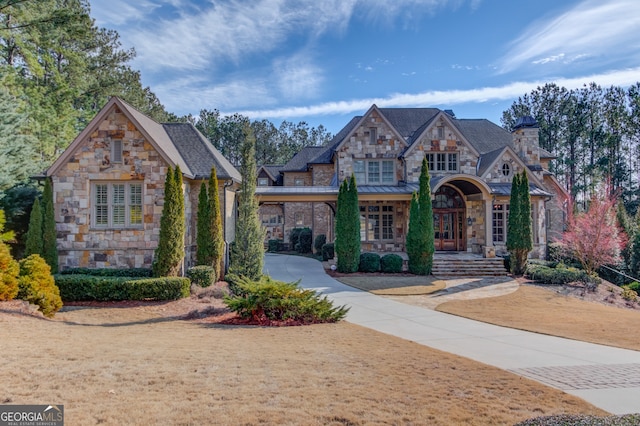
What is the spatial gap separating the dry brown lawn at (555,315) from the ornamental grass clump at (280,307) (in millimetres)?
4311

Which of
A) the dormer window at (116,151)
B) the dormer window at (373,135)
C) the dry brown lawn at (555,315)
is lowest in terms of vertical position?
the dry brown lawn at (555,315)

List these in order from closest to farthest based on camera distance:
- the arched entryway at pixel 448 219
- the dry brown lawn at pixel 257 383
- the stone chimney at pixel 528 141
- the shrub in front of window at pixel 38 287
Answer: the dry brown lawn at pixel 257 383, the shrub in front of window at pixel 38 287, the arched entryway at pixel 448 219, the stone chimney at pixel 528 141

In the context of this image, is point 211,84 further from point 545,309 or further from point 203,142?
point 545,309

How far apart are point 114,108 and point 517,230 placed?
18.7 m

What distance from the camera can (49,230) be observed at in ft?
47.4

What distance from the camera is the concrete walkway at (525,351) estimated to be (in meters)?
5.69

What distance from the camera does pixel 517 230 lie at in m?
19.5

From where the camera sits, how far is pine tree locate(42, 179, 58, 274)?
563 inches

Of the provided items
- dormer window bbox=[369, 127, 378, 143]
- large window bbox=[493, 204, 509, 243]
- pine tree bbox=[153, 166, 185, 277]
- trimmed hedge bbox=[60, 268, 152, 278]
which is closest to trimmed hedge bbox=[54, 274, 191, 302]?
pine tree bbox=[153, 166, 185, 277]

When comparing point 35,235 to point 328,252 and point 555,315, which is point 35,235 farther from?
point 555,315

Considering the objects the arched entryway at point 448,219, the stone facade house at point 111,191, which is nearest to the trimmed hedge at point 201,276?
the stone facade house at point 111,191

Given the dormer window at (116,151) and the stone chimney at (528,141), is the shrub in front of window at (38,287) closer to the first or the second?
the dormer window at (116,151)

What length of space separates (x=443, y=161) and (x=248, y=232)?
47.0 feet

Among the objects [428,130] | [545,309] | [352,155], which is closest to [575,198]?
[428,130]
